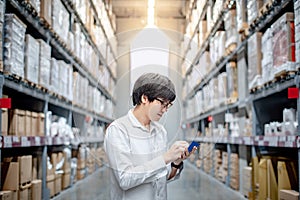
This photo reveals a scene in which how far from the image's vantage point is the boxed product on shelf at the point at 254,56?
4.42 meters

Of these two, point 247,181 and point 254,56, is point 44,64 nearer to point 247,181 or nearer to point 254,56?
point 254,56


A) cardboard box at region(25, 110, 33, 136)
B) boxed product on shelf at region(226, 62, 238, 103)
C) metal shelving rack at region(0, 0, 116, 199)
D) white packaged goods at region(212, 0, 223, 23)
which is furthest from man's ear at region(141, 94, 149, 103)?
boxed product on shelf at region(226, 62, 238, 103)

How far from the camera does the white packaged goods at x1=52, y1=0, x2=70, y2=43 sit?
15.5 feet

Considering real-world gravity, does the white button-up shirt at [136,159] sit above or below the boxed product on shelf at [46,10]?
below

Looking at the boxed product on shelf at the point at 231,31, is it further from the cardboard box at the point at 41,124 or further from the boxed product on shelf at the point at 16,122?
the boxed product on shelf at the point at 16,122

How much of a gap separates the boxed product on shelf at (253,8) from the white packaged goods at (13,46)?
2.19 m

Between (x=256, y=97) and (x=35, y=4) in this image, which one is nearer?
(x=35, y=4)

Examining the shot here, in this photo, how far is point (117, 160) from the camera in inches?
74.1

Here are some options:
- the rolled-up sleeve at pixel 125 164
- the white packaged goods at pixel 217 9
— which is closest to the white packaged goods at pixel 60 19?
the white packaged goods at pixel 217 9

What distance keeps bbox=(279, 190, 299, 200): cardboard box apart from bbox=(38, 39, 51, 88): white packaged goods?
7.76 ft

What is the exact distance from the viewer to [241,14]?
502 centimetres

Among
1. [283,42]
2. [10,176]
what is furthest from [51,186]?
[283,42]

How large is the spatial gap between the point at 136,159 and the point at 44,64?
2.76 meters

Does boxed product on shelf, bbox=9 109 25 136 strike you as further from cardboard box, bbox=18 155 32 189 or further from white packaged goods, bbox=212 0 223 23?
white packaged goods, bbox=212 0 223 23
